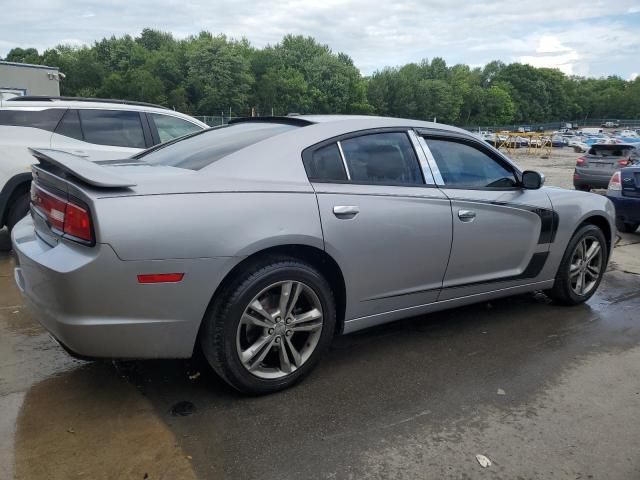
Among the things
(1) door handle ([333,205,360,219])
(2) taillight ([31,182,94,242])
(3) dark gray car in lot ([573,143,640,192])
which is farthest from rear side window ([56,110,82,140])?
(3) dark gray car in lot ([573,143,640,192])

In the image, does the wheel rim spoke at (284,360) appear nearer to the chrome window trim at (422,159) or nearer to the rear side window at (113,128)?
the chrome window trim at (422,159)

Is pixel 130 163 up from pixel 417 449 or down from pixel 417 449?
up

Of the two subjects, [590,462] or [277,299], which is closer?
[590,462]

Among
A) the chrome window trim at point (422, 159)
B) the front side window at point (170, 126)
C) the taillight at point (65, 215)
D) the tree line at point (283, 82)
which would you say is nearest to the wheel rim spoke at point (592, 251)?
the chrome window trim at point (422, 159)

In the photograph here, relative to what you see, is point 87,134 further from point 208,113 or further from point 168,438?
point 208,113

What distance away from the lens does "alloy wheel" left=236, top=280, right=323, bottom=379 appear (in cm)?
292

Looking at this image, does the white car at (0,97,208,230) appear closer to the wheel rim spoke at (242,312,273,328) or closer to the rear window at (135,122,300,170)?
the rear window at (135,122,300,170)

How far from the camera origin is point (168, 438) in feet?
8.61

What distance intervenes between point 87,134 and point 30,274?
403cm

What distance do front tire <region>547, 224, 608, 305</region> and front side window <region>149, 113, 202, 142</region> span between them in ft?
15.1

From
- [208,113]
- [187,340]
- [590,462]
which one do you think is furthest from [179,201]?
[208,113]

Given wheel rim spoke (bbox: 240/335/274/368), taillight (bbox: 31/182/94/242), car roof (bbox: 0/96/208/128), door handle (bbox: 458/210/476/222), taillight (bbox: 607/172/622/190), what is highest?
car roof (bbox: 0/96/208/128)

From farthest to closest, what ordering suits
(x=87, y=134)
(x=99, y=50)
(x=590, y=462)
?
(x=99, y=50) < (x=87, y=134) < (x=590, y=462)

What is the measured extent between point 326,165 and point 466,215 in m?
1.10
